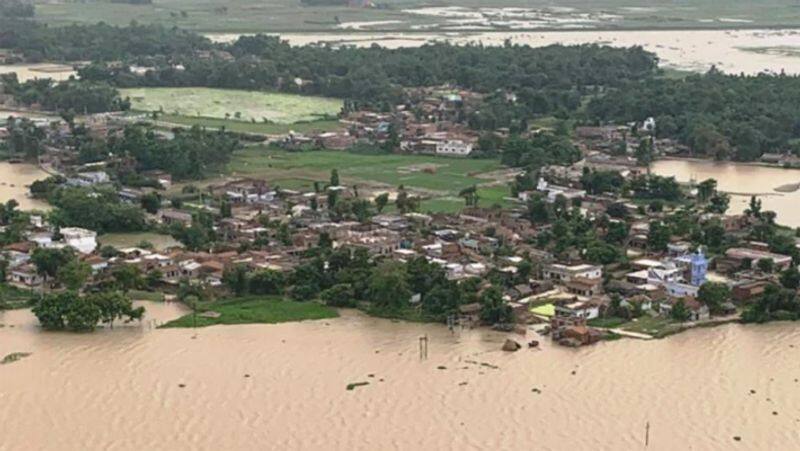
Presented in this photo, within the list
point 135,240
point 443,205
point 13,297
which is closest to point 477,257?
point 443,205

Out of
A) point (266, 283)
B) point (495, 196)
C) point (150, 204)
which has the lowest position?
point (495, 196)

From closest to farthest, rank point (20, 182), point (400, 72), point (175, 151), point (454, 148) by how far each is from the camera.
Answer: point (20, 182) < point (175, 151) < point (454, 148) < point (400, 72)

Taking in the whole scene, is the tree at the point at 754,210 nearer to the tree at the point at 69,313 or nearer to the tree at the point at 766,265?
the tree at the point at 766,265

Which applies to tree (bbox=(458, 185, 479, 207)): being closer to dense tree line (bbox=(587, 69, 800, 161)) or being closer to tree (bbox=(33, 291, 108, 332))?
dense tree line (bbox=(587, 69, 800, 161))

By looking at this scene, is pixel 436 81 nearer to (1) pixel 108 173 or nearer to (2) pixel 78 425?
(1) pixel 108 173

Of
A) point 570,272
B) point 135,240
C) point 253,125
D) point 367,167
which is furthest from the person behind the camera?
point 253,125

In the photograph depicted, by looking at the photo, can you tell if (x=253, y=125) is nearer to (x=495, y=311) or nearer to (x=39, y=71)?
Answer: (x=39, y=71)
